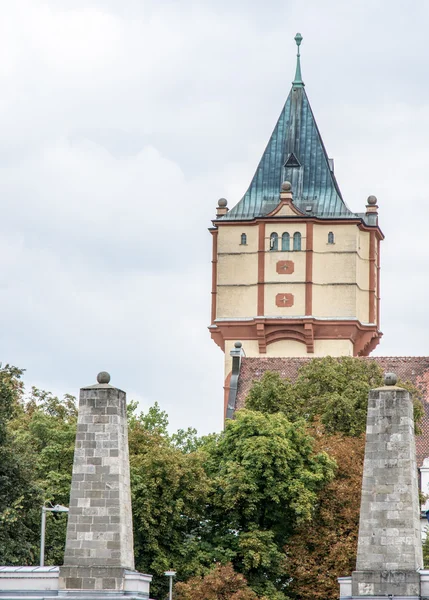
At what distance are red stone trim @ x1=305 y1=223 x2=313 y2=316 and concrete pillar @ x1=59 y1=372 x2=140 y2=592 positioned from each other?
222 ft

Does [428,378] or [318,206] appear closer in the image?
[428,378]

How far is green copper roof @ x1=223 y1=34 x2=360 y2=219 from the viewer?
128250mm

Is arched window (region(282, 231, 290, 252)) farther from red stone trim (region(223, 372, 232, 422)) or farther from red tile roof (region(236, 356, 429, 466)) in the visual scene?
red tile roof (region(236, 356, 429, 466))

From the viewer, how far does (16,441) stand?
75625mm

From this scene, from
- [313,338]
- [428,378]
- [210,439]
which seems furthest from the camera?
[313,338]

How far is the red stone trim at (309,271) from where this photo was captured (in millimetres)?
124125

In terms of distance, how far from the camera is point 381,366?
356ft

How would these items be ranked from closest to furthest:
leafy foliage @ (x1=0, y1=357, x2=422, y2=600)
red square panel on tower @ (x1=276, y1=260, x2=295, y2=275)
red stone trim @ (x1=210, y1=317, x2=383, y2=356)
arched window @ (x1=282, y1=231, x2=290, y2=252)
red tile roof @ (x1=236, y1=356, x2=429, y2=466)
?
leafy foliage @ (x1=0, y1=357, x2=422, y2=600) → red tile roof @ (x1=236, y1=356, x2=429, y2=466) → red stone trim @ (x1=210, y1=317, x2=383, y2=356) → red square panel on tower @ (x1=276, y1=260, x2=295, y2=275) → arched window @ (x1=282, y1=231, x2=290, y2=252)

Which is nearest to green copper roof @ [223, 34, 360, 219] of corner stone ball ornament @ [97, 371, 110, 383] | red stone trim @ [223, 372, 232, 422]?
red stone trim @ [223, 372, 232, 422]

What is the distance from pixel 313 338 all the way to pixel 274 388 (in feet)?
104

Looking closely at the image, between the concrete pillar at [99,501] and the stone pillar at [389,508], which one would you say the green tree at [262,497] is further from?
the concrete pillar at [99,501]

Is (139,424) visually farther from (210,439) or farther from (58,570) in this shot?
(58,570)

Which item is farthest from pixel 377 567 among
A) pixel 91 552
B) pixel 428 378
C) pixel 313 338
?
pixel 313 338

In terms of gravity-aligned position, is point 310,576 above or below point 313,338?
below
